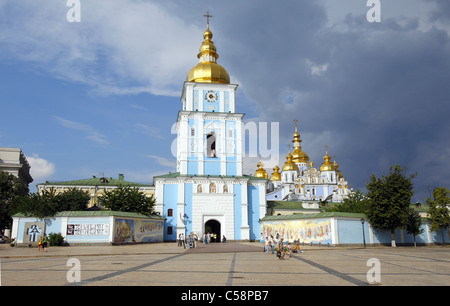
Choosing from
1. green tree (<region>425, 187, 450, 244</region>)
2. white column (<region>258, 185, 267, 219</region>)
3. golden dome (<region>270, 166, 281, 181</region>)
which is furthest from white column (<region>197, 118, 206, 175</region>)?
golden dome (<region>270, 166, 281, 181</region>)

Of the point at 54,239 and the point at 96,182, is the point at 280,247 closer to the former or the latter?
the point at 54,239

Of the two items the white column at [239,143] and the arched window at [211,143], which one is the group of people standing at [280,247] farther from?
the arched window at [211,143]

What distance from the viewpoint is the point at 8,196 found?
140ft

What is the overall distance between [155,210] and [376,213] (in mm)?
24228

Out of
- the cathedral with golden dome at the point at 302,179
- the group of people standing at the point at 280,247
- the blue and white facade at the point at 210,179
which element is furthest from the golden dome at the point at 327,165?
the group of people standing at the point at 280,247

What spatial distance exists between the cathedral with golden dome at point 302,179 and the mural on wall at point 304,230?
4217 cm

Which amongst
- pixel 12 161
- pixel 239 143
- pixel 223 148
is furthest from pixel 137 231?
pixel 12 161

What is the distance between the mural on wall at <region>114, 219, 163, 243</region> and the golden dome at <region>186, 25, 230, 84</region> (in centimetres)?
1973

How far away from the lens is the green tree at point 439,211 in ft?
121

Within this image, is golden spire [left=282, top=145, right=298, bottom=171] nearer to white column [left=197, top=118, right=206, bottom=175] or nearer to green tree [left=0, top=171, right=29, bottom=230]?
white column [left=197, top=118, right=206, bottom=175]

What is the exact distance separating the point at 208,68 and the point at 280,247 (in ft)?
109

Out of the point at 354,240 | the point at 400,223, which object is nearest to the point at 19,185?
the point at 354,240
